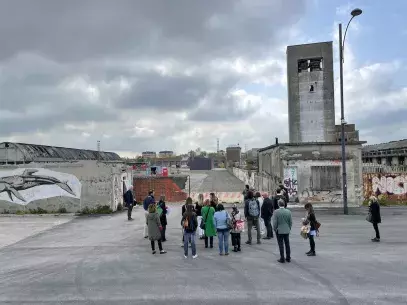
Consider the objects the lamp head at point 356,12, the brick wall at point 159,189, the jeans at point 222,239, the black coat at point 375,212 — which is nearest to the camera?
the jeans at point 222,239

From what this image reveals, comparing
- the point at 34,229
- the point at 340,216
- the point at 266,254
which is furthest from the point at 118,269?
the point at 340,216

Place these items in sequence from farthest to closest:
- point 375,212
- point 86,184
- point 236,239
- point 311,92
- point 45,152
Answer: point 311,92, point 45,152, point 86,184, point 375,212, point 236,239

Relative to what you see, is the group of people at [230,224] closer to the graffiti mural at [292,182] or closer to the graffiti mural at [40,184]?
the graffiti mural at [292,182]

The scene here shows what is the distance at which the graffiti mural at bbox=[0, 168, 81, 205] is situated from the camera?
20047mm

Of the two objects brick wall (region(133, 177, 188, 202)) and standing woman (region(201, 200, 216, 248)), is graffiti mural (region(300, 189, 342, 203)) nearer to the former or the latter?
brick wall (region(133, 177, 188, 202))

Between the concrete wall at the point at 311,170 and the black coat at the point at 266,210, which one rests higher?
the concrete wall at the point at 311,170

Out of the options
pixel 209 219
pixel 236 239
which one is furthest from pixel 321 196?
pixel 209 219

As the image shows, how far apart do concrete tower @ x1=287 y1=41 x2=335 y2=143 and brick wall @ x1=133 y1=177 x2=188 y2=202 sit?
102 feet

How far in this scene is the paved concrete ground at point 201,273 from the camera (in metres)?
6.99

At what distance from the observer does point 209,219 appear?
10.6 m

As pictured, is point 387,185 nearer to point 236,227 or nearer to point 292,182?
point 292,182

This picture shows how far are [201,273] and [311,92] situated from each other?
46656 millimetres

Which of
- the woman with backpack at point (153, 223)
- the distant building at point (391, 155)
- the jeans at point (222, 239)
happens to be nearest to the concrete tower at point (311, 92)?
the distant building at point (391, 155)

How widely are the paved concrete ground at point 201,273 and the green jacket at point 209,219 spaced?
0.66 metres
